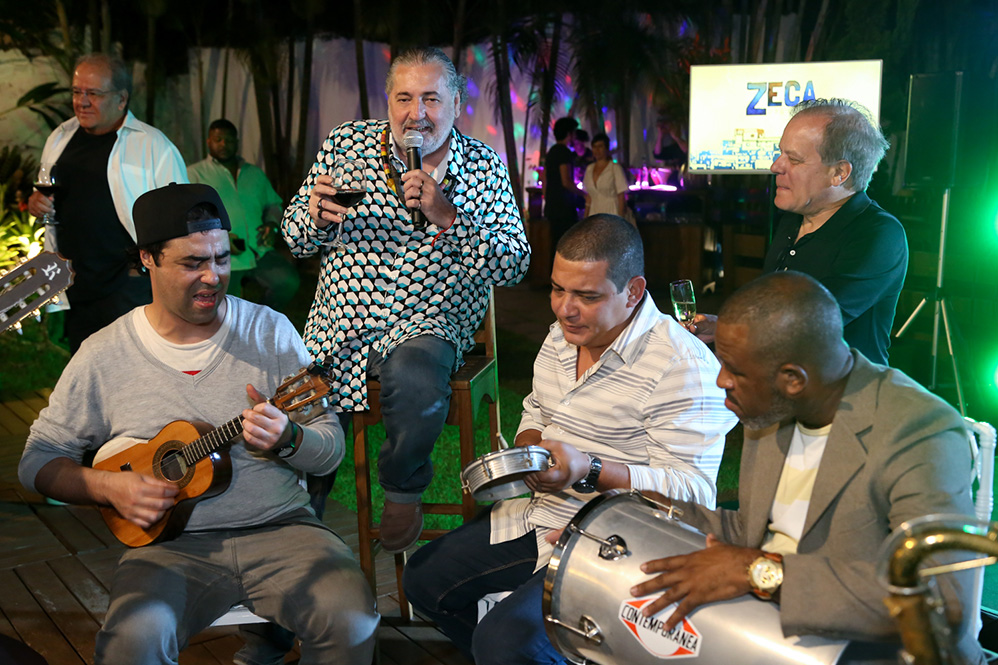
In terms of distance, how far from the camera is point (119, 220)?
4.17 m

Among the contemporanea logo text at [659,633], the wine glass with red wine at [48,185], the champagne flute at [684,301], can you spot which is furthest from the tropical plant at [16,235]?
the contemporanea logo text at [659,633]

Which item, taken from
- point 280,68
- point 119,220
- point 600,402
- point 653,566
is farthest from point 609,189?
point 653,566

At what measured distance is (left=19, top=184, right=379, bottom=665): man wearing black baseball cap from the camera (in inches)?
93.1

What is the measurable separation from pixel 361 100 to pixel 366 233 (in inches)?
382

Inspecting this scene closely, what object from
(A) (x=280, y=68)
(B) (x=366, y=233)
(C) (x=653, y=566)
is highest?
(A) (x=280, y=68)

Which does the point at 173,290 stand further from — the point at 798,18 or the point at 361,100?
the point at 361,100

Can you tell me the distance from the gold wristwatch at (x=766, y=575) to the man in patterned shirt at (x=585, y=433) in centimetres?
58

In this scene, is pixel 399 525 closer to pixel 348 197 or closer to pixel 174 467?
pixel 174 467

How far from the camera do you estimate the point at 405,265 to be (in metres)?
3.16

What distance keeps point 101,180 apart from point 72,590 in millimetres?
1841

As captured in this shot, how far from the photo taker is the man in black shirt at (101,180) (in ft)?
13.5

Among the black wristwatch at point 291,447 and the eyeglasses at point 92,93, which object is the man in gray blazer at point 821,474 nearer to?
the black wristwatch at point 291,447

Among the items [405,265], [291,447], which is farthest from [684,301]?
[291,447]

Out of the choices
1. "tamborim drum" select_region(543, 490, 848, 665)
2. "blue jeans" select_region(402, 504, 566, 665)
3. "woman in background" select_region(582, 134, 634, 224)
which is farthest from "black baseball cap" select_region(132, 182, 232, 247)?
"woman in background" select_region(582, 134, 634, 224)
